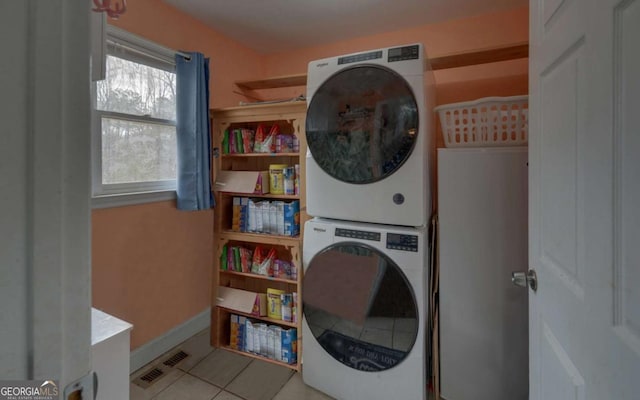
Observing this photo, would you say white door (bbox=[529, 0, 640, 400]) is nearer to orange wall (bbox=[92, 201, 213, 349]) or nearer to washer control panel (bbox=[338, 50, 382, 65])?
washer control panel (bbox=[338, 50, 382, 65])

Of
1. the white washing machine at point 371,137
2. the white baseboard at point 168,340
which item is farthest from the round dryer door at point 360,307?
the white baseboard at point 168,340

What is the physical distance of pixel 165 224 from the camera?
2148 millimetres

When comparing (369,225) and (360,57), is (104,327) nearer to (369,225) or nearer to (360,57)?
(369,225)

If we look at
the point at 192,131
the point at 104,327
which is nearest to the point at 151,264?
the point at 192,131

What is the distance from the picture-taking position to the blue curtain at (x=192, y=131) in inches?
83.0

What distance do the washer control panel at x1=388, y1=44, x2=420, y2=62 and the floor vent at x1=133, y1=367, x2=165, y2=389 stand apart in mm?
2371

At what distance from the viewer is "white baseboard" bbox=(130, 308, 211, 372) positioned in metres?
1.98

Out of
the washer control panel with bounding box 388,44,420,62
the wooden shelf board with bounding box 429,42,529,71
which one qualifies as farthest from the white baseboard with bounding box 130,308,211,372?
the wooden shelf board with bounding box 429,42,529,71

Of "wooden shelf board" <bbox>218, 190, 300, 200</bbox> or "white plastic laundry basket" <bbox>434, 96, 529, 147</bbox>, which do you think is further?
"wooden shelf board" <bbox>218, 190, 300, 200</bbox>

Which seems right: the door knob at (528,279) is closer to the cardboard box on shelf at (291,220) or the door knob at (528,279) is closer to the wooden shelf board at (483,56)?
the cardboard box on shelf at (291,220)

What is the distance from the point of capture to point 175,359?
210cm

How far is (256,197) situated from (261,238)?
0.37 meters

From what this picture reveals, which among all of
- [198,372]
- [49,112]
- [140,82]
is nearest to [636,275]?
[49,112]

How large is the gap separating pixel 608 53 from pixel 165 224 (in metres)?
2.35
